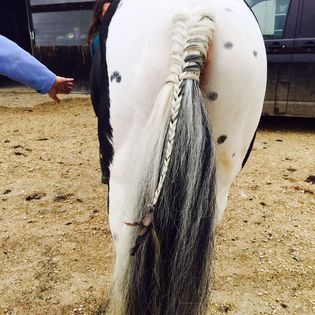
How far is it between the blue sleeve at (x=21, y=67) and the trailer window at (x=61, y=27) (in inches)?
212

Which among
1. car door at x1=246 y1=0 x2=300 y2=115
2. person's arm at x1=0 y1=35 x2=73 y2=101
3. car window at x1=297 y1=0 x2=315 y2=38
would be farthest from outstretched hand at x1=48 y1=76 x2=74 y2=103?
car window at x1=297 y1=0 x2=315 y2=38

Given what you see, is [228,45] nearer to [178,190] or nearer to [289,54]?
[178,190]

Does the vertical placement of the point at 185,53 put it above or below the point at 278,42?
above

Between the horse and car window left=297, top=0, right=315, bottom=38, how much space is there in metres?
3.39

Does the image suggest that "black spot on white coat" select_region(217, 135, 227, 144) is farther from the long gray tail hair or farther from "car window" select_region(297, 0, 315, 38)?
"car window" select_region(297, 0, 315, 38)

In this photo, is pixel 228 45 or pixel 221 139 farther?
pixel 221 139

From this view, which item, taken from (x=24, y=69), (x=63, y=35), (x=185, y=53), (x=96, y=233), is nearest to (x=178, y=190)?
(x=185, y=53)

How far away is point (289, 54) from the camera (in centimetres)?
417

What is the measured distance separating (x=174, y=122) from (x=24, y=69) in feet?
2.13

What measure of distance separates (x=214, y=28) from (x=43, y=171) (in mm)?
2687

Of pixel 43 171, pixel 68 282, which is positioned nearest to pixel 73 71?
pixel 43 171

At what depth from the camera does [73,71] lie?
6.78 m

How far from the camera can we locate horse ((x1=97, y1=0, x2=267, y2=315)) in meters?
0.97

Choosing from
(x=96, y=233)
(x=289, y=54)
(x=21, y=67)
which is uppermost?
(x=21, y=67)
